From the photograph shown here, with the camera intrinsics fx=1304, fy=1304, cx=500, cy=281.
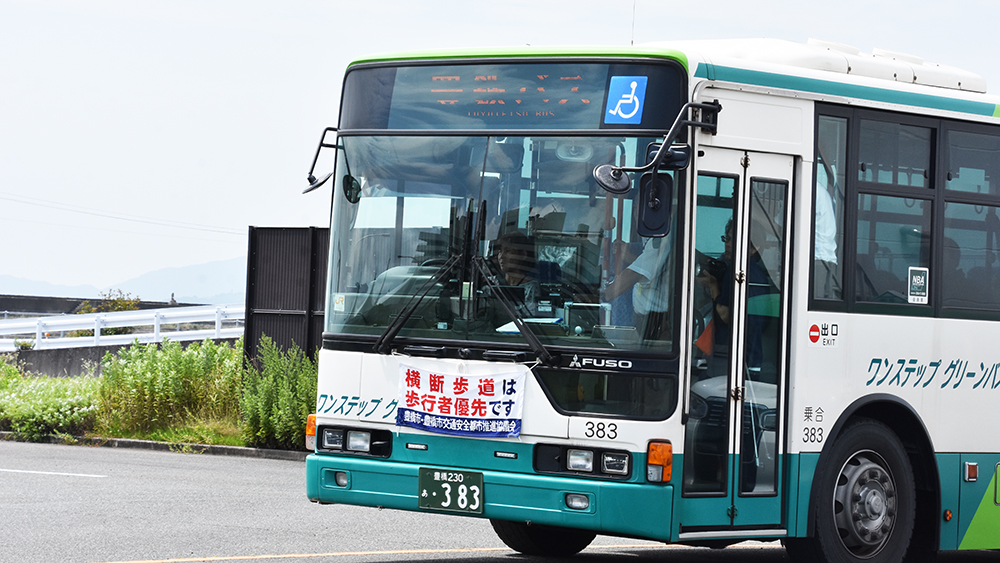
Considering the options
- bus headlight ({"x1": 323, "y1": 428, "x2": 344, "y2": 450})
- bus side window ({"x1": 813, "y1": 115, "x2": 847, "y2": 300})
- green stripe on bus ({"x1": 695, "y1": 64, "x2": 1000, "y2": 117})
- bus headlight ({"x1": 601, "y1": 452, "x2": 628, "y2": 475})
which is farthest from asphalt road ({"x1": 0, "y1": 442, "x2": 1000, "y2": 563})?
green stripe on bus ({"x1": 695, "y1": 64, "x2": 1000, "y2": 117})

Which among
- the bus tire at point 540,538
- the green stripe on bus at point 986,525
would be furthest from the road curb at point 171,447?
the green stripe on bus at point 986,525

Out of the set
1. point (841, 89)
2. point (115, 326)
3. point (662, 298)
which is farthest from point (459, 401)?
point (115, 326)

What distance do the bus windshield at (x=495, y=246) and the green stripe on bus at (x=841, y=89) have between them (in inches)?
29.5

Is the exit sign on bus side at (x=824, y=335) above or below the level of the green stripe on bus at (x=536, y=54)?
below

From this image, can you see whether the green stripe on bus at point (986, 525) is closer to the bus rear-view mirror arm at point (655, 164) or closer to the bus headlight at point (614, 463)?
the bus headlight at point (614, 463)

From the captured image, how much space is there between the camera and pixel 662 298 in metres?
7.61

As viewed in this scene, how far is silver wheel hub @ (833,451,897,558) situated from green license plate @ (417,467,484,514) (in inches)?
94.2

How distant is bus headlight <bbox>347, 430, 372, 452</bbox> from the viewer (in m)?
8.30

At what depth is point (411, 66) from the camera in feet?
28.2

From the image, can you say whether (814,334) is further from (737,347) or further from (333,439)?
(333,439)

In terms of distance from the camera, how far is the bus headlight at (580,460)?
7621mm

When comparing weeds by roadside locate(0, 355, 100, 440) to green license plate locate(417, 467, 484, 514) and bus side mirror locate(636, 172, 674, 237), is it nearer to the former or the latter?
green license plate locate(417, 467, 484, 514)

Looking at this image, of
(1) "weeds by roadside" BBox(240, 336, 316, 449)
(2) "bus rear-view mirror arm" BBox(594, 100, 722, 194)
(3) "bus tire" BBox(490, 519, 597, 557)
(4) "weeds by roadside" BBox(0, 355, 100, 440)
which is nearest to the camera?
(2) "bus rear-view mirror arm" BBox(594, 100, 722, 194)

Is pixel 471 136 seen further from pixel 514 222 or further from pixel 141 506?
pixel 141 506
